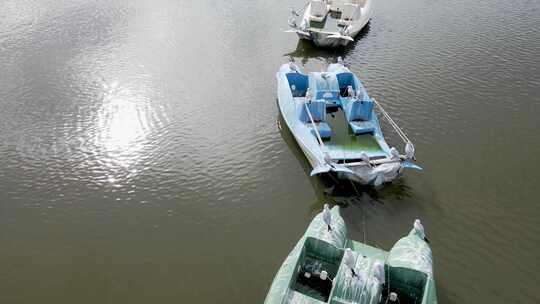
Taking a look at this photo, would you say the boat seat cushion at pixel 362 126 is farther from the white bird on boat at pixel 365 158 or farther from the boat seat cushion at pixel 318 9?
the boat seat cushion at pixel 318 9

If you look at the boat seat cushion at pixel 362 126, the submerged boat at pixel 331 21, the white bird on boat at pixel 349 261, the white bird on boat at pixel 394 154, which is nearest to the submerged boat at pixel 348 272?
the white bird on boat at pixel 349 261

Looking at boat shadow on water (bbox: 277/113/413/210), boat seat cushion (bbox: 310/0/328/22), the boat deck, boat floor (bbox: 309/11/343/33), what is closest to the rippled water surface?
boat shadow on water (bbox: 277/113/413/210)

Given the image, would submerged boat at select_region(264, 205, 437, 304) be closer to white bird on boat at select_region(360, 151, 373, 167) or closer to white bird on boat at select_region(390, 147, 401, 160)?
white bird on boat at select_region(360, 151, 373, 167)

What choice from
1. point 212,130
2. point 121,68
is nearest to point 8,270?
point 212,130

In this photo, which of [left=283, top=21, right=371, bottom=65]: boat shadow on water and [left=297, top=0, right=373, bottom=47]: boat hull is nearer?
[left=297, top=0, right=373, bottom=47]: boat hull

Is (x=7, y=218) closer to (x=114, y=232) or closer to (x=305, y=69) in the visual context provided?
(x=114, y=232)
